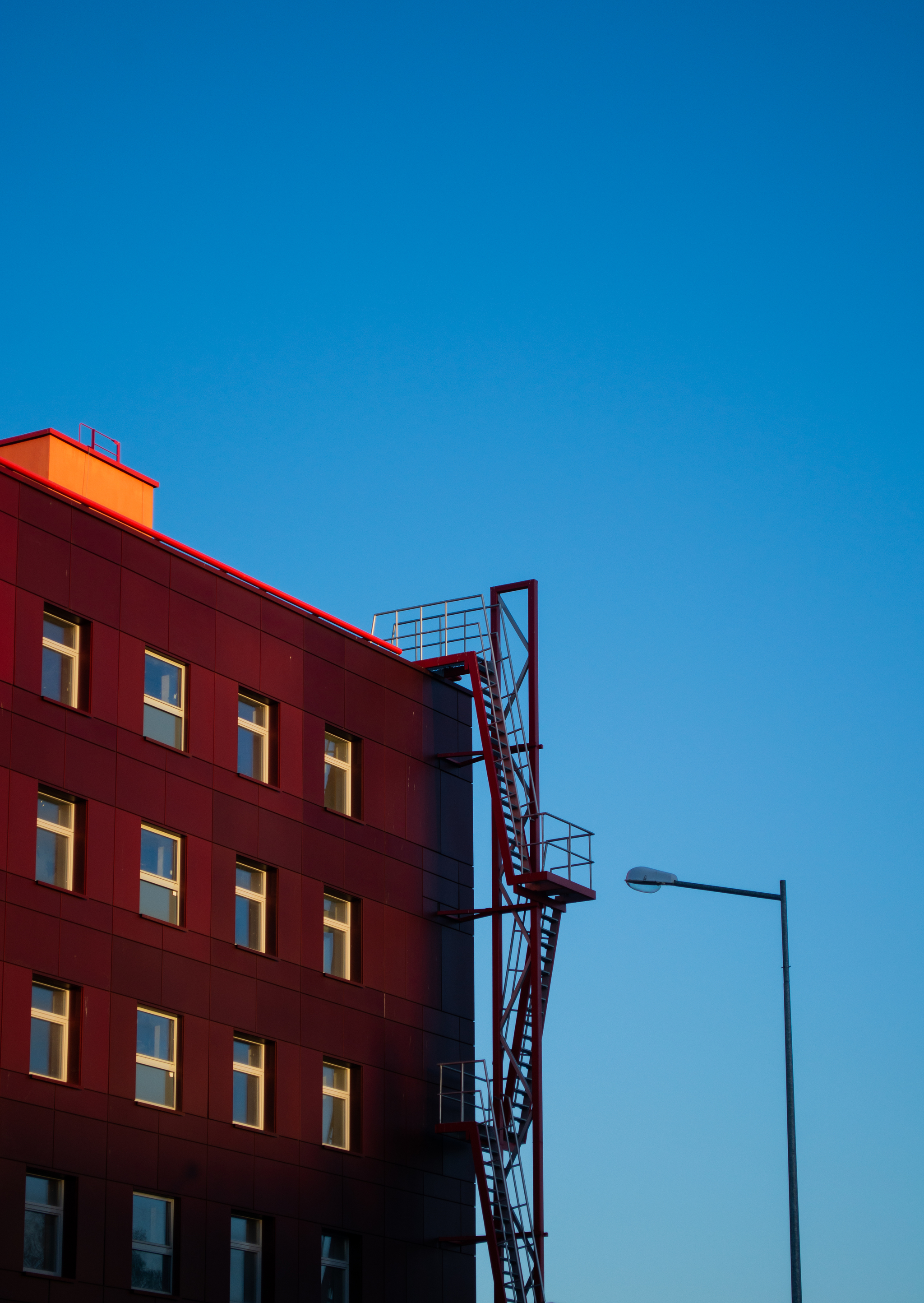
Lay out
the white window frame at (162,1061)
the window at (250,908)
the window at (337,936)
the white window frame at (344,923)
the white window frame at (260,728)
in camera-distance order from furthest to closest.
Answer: the white window frame at (344,923)
the window at (337,936)
the white window frame at (260,728)
the window at (250,908)
the white window frame at (162,1061)

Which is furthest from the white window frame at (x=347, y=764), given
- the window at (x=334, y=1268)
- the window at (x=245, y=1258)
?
the window at (x=245, y=1258)

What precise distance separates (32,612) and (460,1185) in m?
16.3

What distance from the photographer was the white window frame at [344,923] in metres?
41.5

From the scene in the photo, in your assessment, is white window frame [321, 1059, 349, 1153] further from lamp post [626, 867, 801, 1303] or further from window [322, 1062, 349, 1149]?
lamp post [626, 867, 801, 1303]

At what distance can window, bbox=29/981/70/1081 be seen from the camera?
3412 cm

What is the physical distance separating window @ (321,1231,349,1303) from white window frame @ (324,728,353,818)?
28.7ft

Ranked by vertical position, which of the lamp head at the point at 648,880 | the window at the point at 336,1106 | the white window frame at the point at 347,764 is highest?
the white window frame at the point at 347,764

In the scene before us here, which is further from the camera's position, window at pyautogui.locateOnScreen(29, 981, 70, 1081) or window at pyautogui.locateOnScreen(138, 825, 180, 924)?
window at pyautogui.locateOnScreen(138, 825, 180, 924)

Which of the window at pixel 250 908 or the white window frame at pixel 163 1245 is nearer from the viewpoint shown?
the white window frame at pixel 163 1245

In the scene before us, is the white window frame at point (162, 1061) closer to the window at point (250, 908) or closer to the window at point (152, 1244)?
the window at point (152, 1244)

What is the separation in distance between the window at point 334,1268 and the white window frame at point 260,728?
30.3 ft

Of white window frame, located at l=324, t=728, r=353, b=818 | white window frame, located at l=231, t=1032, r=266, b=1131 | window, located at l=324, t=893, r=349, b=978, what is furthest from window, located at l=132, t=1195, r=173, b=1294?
white window frame, located at l=324, t=728, r=353, b=818

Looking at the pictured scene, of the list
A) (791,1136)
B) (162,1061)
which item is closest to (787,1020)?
(791,1136)

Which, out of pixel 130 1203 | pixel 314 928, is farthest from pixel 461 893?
pixel 130 1203
